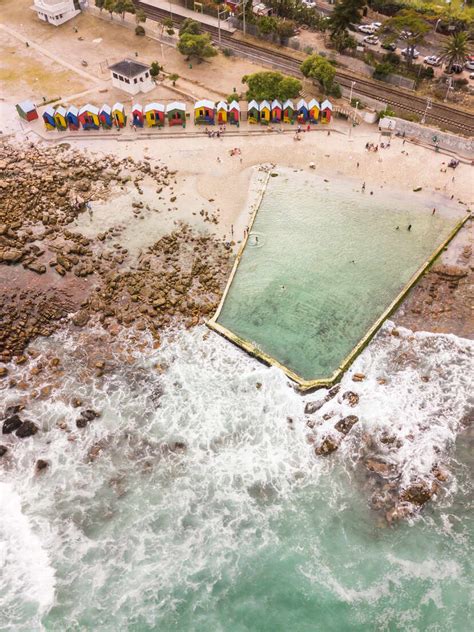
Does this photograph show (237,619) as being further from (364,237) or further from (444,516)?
(364,237)


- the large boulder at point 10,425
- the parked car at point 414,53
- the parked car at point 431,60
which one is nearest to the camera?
the large boulder at point 10,425

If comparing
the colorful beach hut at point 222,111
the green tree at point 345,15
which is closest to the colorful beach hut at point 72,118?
the colorful beach hut at point 222,111

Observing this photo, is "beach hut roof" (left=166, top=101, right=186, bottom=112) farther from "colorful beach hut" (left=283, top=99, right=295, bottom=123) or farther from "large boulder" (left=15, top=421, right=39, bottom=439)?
"large boulder" (left=15, top=421, right=39, bottom=439)

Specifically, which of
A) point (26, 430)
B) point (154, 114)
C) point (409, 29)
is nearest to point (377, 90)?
point (409, 29)

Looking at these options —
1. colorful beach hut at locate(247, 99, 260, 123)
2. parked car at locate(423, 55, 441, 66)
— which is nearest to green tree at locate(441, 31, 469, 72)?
parked car at locate(423, 55, 441, 66)

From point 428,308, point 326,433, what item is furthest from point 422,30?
point 326,433

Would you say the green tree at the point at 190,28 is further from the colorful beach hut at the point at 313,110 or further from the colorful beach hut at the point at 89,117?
the colorful beach hut at the point at 313,110
